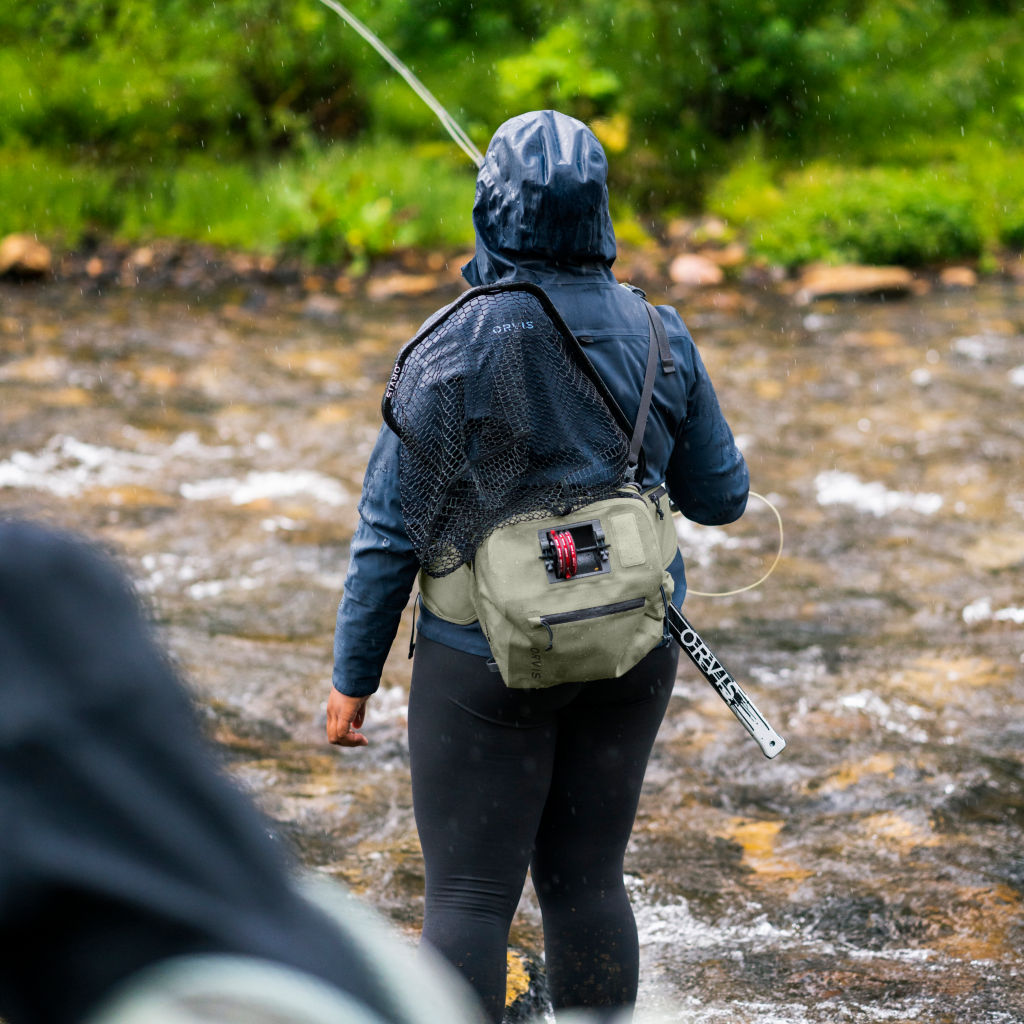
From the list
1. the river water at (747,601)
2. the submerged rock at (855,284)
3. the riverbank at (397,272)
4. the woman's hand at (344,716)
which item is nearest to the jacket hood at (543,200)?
the woman's hand at (344,716)

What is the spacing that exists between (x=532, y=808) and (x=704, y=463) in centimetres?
72

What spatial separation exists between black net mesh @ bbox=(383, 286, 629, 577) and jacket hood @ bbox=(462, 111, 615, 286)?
0.44 feet

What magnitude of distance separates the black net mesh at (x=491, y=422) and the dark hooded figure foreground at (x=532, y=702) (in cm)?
7

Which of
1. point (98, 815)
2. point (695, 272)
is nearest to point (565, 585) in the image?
point (98, 815)

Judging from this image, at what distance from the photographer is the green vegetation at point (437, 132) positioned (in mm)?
11664

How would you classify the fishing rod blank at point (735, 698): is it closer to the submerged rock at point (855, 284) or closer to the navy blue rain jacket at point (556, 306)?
the navy blue rain jacket at point (556, 306)

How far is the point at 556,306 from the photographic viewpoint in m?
2.11

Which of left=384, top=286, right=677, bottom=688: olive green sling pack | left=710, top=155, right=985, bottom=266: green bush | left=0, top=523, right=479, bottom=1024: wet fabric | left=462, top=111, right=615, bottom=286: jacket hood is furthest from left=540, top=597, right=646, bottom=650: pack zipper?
left=710, top=155, right=985, bottom=266: green bush

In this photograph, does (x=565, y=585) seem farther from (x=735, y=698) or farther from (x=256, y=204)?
(x=256, y=204)

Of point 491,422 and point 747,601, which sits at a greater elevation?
point 491,422

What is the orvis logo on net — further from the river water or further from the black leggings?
the river water

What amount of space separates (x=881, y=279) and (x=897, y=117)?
4701mm

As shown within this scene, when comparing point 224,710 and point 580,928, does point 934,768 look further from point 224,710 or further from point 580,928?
point 224,710

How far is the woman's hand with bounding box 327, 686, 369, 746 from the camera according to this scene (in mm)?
2275
